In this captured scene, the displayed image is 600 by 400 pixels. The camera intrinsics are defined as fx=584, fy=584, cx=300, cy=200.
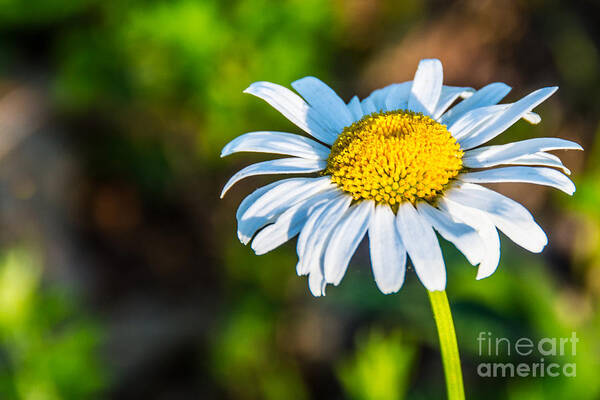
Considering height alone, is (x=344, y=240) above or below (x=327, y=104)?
below

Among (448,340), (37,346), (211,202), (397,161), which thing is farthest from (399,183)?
(211,202)

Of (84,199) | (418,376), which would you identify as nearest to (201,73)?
(84,199)

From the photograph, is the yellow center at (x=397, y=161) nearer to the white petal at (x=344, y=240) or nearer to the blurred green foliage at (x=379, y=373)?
the white petal at (x=344, y=240)

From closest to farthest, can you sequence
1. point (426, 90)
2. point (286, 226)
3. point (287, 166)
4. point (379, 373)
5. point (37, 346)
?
point (286, 226)
point (287, 166)
point (426, 90)
point (379, 373)
point (37, 346)

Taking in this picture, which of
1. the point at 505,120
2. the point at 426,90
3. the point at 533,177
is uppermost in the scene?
the point at 426,90

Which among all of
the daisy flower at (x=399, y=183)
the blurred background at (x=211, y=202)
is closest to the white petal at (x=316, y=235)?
the daisy flower at (x=399, y=183)

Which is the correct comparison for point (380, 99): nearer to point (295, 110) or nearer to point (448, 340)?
point (295, 110)

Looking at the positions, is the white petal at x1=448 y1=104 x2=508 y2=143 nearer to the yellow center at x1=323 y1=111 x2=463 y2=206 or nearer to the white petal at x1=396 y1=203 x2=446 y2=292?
the yellow center at x1=323 y1=111 x2=463 y2=206

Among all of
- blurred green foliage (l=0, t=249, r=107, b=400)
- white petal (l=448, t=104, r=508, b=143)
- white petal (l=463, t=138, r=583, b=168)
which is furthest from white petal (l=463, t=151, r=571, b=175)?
blurred green foliage (l=0, t=249, r=107, b=400)
